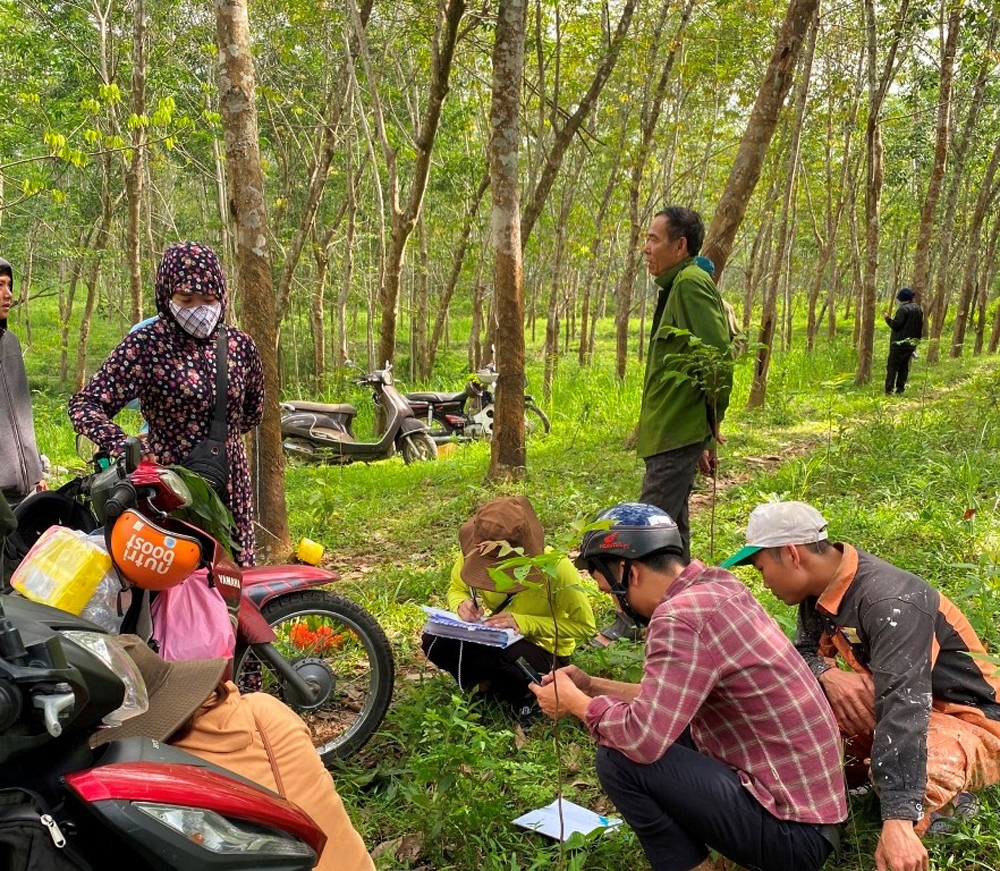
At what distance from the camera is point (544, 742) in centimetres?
311

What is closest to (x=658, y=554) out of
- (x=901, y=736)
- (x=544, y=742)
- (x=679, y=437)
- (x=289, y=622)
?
(x=901, y=736)

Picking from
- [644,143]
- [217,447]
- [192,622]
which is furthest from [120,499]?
[644,143]

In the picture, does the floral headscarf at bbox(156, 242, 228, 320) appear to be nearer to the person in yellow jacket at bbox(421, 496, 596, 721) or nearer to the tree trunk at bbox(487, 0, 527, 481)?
the person in yellow jacket at bbox(421, 496, 596, 721)

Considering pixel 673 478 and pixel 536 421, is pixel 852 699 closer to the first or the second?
pixel 673 478

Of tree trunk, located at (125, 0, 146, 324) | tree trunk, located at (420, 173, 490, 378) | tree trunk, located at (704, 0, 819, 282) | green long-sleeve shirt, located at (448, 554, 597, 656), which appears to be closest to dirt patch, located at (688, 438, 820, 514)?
tree trunk, located at (704, 0, 819, 282)

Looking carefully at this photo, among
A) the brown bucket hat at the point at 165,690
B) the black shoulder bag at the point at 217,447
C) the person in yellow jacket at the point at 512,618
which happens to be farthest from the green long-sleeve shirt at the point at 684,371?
the brown bucket hat at the point at 165,690

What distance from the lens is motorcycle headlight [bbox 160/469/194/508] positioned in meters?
2.28

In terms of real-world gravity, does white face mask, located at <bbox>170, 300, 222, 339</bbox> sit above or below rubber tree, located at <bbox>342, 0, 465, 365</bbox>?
below

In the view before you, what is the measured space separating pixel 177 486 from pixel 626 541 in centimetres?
128

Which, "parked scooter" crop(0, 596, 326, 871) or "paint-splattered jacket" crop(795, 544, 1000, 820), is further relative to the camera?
"paint-splattered jacket" crop(795, 544, 1000, 820)

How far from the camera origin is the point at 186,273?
3010 mm

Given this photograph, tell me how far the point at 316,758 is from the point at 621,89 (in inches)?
683

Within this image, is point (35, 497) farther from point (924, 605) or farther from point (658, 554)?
point (924, 605)

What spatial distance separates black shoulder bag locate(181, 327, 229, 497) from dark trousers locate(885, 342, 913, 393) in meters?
9.59
